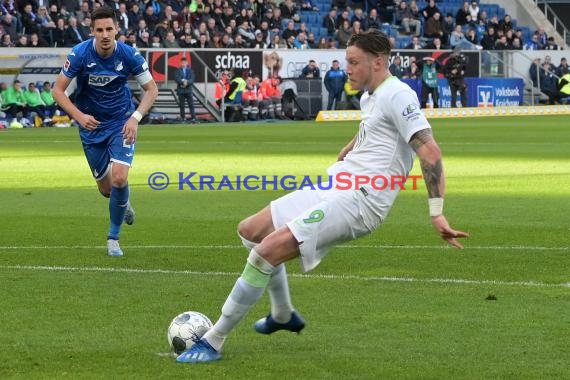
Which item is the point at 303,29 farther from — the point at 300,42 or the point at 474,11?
the point at 474,11

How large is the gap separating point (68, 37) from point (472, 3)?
64.4ft

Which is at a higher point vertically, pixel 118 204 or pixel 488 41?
pixel 488 41

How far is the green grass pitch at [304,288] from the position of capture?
6551mm

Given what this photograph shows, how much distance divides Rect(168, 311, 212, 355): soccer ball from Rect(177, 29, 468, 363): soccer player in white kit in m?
0.12

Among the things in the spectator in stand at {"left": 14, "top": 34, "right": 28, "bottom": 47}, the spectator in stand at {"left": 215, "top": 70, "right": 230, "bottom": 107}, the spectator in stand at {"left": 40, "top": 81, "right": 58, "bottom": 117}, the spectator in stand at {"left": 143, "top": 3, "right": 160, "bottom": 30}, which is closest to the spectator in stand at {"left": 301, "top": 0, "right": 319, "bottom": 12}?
the spectator in stand at {"left": 143, "top": 3, "right": 160, "bottom": 30}

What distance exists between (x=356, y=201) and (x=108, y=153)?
5.62 m

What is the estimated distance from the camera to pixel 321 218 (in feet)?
21.3

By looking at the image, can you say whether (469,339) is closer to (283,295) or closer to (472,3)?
(283,295)

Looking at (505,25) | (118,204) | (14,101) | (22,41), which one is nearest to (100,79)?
(118,204)

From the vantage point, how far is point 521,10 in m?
54.9

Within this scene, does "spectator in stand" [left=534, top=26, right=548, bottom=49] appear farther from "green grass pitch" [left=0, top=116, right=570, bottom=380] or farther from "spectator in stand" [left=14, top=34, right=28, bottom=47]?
"green grass pitch" [left=0, top=116, right=570, bottom=380]

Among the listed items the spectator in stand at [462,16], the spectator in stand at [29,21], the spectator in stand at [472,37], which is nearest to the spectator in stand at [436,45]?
the spectator in stand at [472,37]

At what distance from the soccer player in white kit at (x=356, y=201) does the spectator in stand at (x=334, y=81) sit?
34.0 meters

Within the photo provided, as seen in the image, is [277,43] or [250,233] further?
[277,43]
